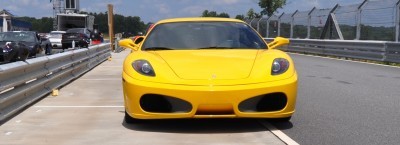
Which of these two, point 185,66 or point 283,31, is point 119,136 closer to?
point 185,66

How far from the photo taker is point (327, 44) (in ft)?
73.9

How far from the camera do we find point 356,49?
19.6 metres

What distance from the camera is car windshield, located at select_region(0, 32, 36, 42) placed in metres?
19.3

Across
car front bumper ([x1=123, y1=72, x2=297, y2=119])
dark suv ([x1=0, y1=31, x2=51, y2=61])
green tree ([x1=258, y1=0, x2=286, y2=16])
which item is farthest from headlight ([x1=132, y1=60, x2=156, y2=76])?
green tree ([x1=258, y1=0, x2=286, y2=16])

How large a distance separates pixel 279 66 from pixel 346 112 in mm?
1826

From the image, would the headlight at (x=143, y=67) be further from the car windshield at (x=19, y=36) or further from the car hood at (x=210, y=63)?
the car windshield at (x=19, y=36)

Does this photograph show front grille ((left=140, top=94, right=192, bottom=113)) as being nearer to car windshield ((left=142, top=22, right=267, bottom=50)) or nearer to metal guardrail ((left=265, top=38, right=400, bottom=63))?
car windshield ((left=142, top=22, right=267, bottom=50))

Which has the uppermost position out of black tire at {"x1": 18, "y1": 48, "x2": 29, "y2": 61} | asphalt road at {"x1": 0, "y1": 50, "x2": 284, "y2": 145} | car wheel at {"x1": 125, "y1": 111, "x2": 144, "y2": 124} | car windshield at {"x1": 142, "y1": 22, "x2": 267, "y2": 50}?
car windshield at {"x1": 142, "y1": 22, "x2": 267, "y2": 50}

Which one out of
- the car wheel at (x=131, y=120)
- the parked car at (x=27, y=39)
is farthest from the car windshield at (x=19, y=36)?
the car wheel at (x=131, y=120)

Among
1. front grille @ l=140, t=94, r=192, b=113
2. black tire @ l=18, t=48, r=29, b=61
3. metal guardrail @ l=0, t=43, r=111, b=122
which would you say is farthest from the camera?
black tire @ l=18, t=48, r=29, b=61

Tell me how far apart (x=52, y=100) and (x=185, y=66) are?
343cm

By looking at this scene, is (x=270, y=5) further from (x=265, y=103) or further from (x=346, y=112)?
(x=265, y=103)

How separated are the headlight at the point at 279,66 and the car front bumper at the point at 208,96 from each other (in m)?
0.16

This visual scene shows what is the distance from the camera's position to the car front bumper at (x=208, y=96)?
5.39 meters
